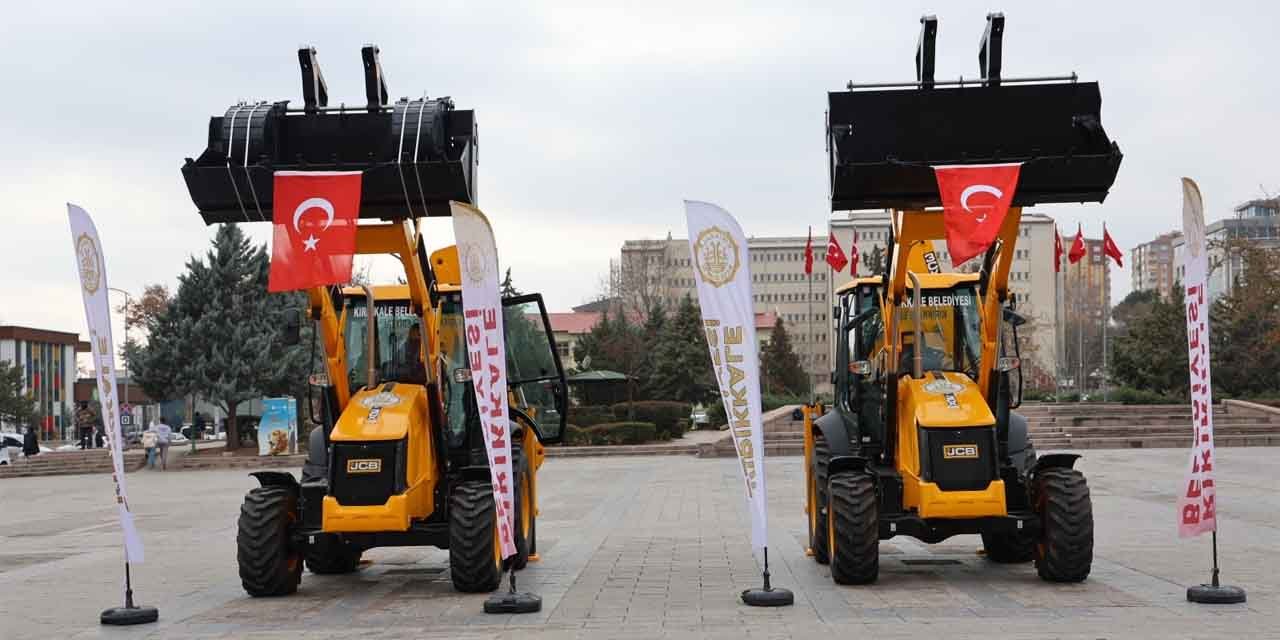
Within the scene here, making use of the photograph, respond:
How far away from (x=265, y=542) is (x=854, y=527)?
4.95 metres

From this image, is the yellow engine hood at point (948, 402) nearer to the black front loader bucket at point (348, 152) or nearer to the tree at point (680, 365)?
the black front loader bucket at point (348, 152)

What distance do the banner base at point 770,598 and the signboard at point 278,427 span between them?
34.8 meters

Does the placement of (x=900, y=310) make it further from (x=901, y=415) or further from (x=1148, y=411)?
(x=1148, y=411)

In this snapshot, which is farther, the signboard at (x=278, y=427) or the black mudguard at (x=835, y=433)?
the signboard at (x=278, y=427)

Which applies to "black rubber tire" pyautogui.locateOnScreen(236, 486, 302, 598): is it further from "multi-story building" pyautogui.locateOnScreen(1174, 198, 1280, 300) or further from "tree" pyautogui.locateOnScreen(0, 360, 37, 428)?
"tree" pyautogui.locateOnScreen(0, 360, 37, 428)

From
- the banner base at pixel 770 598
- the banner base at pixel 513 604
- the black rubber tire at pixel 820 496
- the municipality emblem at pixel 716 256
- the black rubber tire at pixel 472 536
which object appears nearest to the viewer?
the banner base at pixel 513 604

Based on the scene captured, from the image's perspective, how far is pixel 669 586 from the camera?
1209cm

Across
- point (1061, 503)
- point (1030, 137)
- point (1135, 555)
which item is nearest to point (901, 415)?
point (1061, 503)

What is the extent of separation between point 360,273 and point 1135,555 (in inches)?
1994

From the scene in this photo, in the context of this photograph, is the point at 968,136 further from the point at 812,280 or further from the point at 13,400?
the point at 812,280

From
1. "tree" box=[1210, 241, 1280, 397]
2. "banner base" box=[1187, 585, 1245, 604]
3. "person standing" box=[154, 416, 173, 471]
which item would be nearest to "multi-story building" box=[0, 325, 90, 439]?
"person standing" box=[154, 416, 173, 471]

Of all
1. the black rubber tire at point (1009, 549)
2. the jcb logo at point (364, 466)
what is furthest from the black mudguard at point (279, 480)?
the black rubber tire at point (1009, 549)

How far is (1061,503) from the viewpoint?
36.3ft

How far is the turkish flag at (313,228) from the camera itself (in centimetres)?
1052
